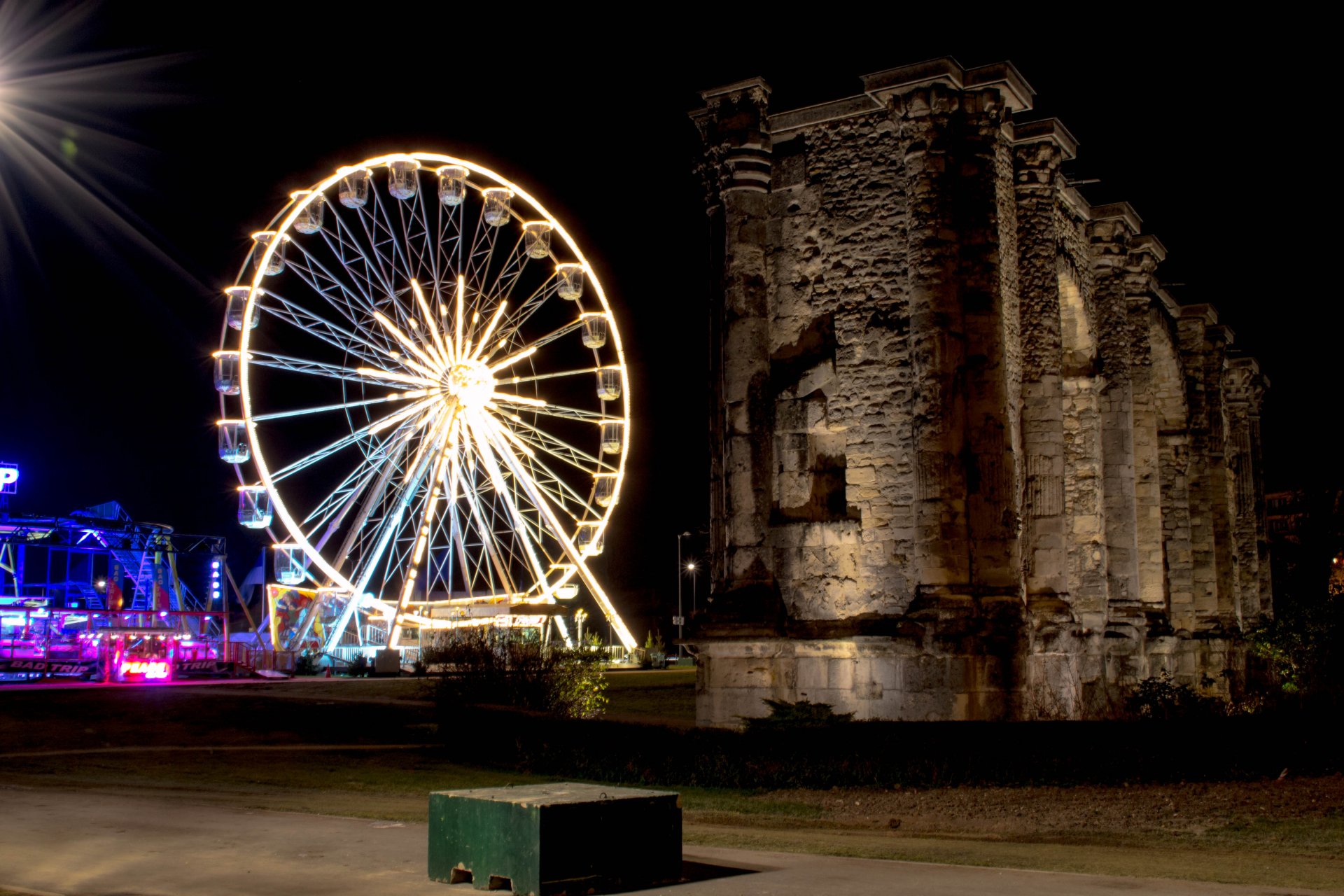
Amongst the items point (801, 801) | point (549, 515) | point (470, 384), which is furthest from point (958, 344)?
point (549, 515)

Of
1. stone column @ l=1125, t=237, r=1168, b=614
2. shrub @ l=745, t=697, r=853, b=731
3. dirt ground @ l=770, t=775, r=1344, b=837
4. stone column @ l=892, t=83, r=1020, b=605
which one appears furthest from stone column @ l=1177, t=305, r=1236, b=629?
dirt ground @ l=770, t=775, r=1344, b=837

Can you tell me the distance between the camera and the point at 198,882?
22.7ft

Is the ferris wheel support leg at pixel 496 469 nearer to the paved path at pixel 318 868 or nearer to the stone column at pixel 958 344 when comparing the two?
the stone column at pixel 958 344

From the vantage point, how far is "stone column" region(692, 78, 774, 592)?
17.9 metres

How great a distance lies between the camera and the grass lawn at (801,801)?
28.9ft

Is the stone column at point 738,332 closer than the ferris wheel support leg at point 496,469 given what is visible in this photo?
Yes

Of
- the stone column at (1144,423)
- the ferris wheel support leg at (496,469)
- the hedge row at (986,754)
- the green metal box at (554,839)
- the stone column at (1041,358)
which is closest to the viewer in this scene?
the green metal box at (554,839)

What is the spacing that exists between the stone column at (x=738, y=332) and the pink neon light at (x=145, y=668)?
75.1ft

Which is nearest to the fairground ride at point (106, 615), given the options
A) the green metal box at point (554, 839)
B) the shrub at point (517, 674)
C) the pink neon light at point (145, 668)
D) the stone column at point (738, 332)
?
the pink neon light at point (145, 668)

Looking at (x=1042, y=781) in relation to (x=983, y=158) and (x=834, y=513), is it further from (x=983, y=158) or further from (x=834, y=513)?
(x=983, y=158)

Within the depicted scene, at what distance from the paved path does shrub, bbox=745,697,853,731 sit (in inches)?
205

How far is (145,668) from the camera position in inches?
1380

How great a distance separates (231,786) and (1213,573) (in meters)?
24.5

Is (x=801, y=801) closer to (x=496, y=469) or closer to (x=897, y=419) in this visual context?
(x=897, y=419)
